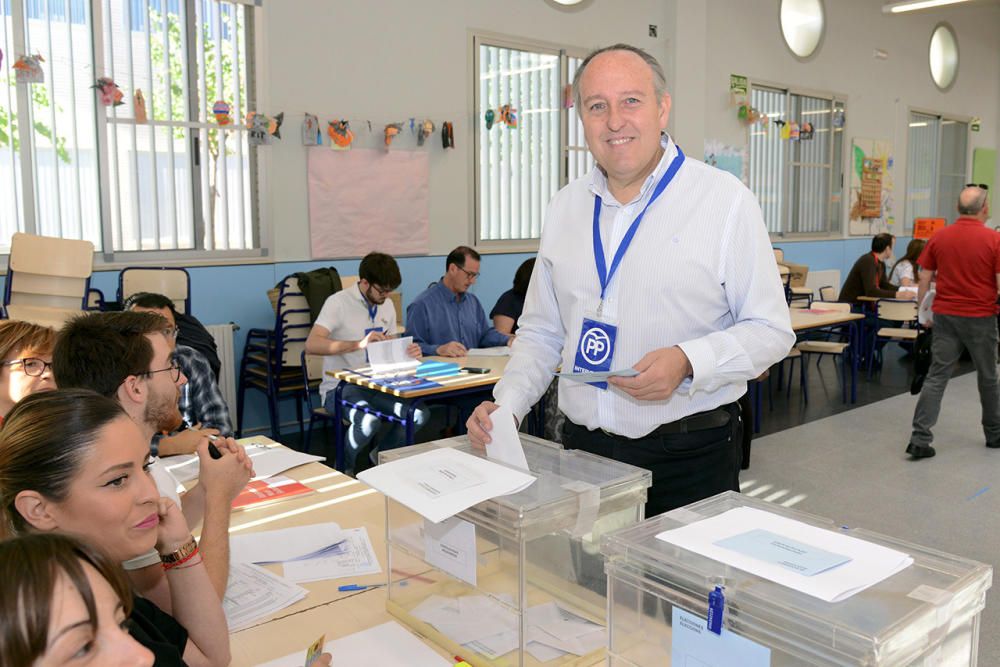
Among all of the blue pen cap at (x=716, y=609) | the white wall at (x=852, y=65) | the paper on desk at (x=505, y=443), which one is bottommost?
the blue pen cap at (x=716, y=609)

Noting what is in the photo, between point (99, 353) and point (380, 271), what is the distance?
2.79 m

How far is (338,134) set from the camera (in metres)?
5.83

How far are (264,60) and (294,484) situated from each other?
160 inches

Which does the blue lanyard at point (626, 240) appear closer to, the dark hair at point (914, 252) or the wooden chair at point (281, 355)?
the wooden chair at point (281, 355)

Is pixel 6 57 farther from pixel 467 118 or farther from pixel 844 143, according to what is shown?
pixel 844 143

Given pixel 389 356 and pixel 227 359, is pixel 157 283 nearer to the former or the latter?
pixel 227 359

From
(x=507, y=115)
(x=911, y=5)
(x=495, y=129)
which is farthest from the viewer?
(x=911, y=5)

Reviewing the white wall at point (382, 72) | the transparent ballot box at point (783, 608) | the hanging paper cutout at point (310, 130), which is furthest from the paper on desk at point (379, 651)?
the hanging paper cutout at point (310, 130)

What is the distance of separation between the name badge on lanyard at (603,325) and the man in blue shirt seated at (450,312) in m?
3.09

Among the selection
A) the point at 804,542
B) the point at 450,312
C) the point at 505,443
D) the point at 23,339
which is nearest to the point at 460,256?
the point at 450,312

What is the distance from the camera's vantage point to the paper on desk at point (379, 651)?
1.35 metres

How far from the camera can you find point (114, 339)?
206cm

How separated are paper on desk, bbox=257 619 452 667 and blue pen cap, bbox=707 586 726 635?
0.57 metres

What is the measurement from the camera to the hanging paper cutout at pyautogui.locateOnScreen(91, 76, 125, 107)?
4938mm
